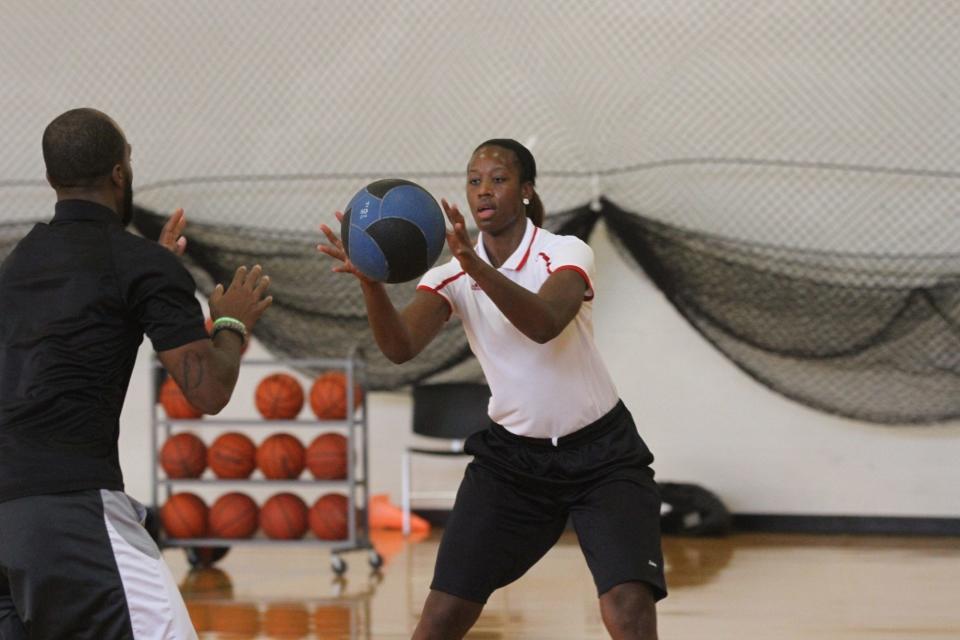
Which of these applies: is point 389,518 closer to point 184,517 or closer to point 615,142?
point 184,517

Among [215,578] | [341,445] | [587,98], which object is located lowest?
[215,578]

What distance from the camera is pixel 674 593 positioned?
5.98 m

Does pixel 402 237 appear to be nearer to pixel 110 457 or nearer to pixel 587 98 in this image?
pixel 110 457

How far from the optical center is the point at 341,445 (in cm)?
669

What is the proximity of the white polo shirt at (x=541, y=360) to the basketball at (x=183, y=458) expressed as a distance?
→ 3.67 m

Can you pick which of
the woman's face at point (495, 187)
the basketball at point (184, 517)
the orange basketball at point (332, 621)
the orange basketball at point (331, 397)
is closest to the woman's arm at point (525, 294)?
the woman's face at point (495, 187)

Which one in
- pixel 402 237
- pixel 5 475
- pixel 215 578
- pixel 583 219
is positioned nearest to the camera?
pixel 5 475

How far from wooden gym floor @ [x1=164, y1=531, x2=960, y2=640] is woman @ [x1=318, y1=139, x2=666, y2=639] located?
6.21 ft

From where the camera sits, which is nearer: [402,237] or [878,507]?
[402,237]

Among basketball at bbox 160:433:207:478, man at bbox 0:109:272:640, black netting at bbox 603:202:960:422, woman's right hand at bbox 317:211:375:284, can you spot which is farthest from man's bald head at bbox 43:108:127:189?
black netting at bbox 603:202:960:422

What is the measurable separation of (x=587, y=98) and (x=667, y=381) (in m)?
1.79

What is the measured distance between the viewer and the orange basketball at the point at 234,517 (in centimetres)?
666

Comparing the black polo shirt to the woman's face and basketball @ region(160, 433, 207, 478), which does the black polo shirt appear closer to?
the woman's face

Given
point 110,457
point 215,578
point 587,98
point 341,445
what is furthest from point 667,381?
point 110,457
